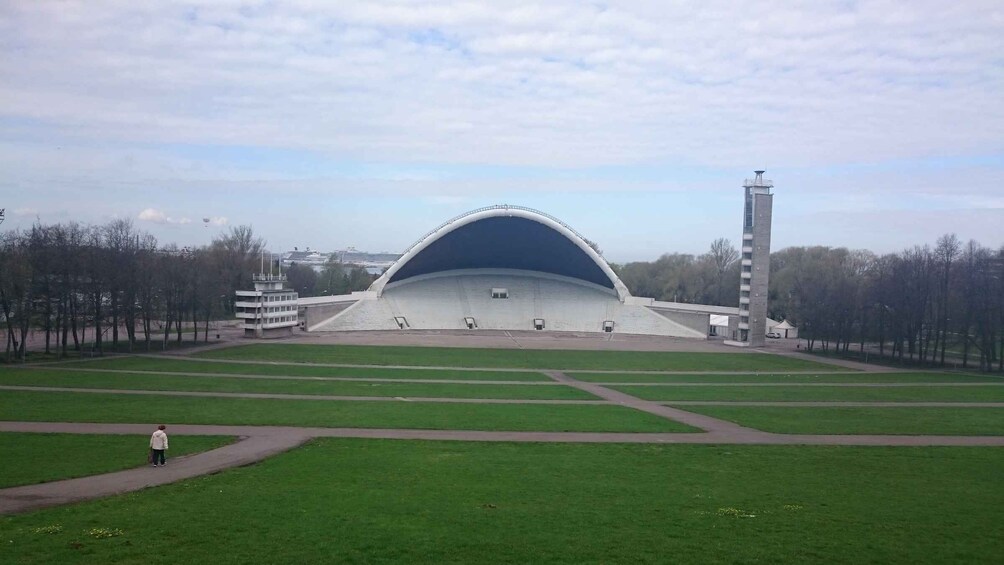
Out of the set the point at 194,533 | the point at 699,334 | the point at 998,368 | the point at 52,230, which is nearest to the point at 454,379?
the point at 194,533

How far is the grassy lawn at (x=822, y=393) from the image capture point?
39.1 metres

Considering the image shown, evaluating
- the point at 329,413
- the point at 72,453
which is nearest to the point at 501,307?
the point at 329,413

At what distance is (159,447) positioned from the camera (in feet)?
66.0

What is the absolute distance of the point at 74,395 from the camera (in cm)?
3428

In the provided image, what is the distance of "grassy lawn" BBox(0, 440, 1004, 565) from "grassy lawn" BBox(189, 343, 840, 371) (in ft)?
102

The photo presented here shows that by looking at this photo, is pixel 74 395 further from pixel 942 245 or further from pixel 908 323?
pixel 942 245

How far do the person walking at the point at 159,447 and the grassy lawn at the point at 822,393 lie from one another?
79.5 ft

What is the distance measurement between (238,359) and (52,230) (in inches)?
811

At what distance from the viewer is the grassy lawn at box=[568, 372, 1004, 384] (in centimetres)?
4738

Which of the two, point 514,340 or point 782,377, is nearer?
point 782,377

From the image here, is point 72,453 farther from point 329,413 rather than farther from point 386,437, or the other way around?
point 329,413

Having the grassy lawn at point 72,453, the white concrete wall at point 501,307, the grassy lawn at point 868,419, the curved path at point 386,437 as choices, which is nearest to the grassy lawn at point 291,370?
the grassy lawn at point 868,419

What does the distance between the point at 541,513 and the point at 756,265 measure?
62.7 m

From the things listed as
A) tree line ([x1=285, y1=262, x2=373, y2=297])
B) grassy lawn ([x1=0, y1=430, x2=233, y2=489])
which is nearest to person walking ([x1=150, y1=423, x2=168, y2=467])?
grassy lawn ([x1=0, y1=430, x2=233, y2=489])
